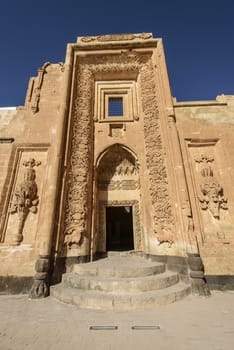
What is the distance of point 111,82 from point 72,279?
8.77 m

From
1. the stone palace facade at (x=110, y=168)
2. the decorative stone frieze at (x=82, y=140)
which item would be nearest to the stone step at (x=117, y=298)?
the stone palace facade at (x=110, y=168)

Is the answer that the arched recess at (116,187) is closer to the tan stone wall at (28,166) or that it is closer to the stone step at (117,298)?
the tan stone wall at (28,166)

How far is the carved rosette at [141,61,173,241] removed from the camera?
233 inches

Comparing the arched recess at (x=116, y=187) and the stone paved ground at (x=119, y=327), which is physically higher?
the arched recess at (x=116, y=187)

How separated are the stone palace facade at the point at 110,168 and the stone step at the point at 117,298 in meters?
0.86

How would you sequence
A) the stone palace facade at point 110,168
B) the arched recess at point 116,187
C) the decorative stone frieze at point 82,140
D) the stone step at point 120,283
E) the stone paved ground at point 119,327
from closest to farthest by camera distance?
the stone paved ground at point 119,327 → the stone step at point 120,283 → the stone palace facade at point 110,168 → the decorative stone frieze at point 82,140 → the arched recess at point 116,187

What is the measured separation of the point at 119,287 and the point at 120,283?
9cm

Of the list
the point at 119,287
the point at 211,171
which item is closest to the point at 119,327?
the point at 119,287

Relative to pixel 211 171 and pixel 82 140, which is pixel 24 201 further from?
pixel 211 171

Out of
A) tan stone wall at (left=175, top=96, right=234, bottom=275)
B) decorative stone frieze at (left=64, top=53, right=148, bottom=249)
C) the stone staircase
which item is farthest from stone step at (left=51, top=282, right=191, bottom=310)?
tan stone wall at (left=175, top=96, right=234, bottom=275)

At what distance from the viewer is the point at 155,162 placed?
6699 mm

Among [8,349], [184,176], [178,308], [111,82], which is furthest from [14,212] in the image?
[111,82]

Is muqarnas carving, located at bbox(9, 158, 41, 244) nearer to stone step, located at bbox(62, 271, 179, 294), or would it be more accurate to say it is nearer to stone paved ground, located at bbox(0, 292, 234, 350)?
stone paved ground, located at bbox(0, 292, 234, 350)

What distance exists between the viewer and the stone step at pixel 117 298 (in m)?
3.70
